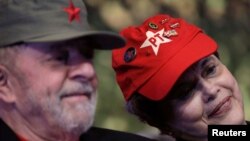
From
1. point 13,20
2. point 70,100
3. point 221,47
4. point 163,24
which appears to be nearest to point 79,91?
point 70,100

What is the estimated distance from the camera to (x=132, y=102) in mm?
921

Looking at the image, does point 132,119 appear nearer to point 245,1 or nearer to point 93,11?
point 93,11

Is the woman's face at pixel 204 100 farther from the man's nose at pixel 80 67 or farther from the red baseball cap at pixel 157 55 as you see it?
the man's nose at pixel 80 67

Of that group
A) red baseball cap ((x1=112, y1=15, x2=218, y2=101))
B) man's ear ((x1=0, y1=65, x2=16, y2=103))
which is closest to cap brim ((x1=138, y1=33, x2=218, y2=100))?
red baseball cap ((x1=112, y1=15, x2=218, y2=101))

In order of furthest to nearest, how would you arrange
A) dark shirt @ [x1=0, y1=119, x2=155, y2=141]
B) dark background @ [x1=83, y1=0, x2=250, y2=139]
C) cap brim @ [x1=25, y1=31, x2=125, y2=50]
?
1. dark background @ [x1=83, y1=0, x2=250, y2=139]
2. dark shirt @ [x1=0, y1=119, x2=155, y2=141]
3. cap brim @ [x1=25, y1=31, x2=125, y2=50]

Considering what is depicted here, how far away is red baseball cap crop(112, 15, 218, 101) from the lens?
860mm

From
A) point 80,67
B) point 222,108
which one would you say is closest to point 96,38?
point 80,67

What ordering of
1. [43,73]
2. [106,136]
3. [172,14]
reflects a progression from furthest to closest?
[172,14], [106,136], [43,73]

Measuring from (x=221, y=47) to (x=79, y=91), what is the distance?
42 cm

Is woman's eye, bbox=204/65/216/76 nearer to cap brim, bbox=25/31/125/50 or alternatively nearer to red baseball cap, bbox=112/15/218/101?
red baseball cap, bbox=112/15/218/101

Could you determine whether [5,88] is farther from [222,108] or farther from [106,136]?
[222,108]

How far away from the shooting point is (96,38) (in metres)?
0.76

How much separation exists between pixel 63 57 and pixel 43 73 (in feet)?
0.13

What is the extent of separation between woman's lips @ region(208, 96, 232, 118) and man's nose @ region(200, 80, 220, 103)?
20 millimetres
